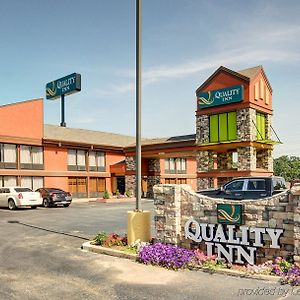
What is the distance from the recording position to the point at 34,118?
123 ft

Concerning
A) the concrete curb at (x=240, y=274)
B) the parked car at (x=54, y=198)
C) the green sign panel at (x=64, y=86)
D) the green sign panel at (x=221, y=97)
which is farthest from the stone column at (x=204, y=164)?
the concrete curb at (x=240, y=274)

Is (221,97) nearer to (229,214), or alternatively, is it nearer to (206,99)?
(206,99)

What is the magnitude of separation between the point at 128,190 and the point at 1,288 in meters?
34.5

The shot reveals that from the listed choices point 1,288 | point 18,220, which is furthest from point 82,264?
point 18,220

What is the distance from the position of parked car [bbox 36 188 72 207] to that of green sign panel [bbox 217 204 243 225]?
20.5 meters

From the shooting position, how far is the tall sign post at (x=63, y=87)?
172 ft

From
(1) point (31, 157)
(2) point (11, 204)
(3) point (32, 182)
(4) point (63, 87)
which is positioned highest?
(4) point (63, 87)

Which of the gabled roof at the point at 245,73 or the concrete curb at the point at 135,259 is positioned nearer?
the concrete curb at the point at 135,259

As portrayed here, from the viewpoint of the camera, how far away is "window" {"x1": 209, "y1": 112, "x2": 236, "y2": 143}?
112ft

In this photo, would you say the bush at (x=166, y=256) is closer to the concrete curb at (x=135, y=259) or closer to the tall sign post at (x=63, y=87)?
the concrete curb at (x=135, y=259)

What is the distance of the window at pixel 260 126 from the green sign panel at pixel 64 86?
28.1 metres

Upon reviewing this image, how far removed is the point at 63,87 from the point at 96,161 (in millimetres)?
17293

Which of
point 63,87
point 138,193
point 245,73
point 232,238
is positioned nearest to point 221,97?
point 245,73

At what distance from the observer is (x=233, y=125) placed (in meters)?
34.0
